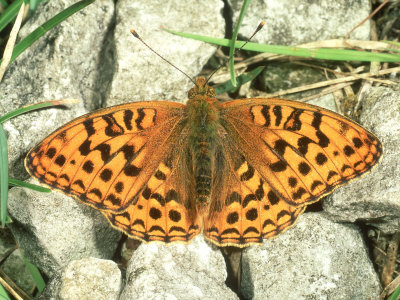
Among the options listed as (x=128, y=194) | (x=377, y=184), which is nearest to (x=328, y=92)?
(x=377, y=184)

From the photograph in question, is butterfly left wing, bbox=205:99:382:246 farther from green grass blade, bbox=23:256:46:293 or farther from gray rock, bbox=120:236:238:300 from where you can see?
green grass blade, bbox=23:256:46:293

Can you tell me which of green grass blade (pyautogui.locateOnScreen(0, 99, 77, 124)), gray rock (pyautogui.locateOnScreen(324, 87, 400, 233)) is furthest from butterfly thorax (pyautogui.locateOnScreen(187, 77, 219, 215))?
green grass blade (pyautogui.locateOnScreen(0, 99, 77, 124))

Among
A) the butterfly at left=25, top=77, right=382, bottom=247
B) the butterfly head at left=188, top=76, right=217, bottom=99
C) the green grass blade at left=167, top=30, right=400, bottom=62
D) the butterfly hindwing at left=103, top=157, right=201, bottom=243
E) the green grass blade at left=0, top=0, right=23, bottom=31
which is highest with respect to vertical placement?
the green grass blade at left=0, top=0, right=23, bottom=31

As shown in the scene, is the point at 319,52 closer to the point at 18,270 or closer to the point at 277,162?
the point at 277,162

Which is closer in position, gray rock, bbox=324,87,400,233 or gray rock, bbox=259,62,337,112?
gray rock, bbox=324,87,400,233

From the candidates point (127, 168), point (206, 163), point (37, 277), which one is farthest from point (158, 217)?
point (37, 277)

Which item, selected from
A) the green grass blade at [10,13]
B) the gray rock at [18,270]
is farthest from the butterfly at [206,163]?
the green grass blade at [10,13]

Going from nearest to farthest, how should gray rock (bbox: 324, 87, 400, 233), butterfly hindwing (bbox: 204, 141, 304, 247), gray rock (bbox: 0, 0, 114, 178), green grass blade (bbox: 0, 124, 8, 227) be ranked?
1. green grass blade (bbox: 0, 124, 8, 227)
2. butterfly hindwing (bbox: 204, 141, 304, 247)
3. gray rock (bbox: 324, 87, 400, 233)
4. gray rock (bbox: 0, 0, 114, 178)

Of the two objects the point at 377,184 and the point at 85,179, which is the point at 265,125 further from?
the point at 85,179
